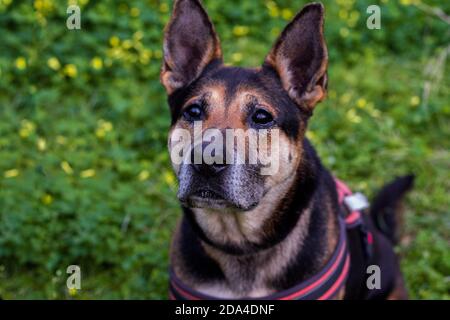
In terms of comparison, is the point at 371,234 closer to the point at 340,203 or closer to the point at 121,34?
the point at 340,203

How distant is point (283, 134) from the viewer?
375 centimetres

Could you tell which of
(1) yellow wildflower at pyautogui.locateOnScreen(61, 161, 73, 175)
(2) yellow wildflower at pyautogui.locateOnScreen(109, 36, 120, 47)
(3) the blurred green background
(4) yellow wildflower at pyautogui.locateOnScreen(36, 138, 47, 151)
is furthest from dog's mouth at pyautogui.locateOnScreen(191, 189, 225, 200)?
(2) yellow wildflower at pyautogui.locateOnScreen(109, 36, 120, 47)

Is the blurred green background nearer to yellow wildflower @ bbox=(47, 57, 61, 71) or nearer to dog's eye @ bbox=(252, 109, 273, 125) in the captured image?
yellow wildflower @ bbox=(47, 57, 61, 71)

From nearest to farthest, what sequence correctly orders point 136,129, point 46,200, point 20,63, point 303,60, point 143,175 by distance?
point 303,60 < point 46,200 < point 143,175 < point 136,129 < point 20,63

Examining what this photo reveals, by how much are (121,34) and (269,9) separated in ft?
5.32

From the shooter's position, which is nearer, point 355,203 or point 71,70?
point 355,203

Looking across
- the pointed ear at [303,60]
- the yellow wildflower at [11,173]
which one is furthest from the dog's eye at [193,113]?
the yellow wildflower at [11,173]

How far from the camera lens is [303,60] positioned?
3.88m

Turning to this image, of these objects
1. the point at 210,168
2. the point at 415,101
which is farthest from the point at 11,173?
the point at 415,101

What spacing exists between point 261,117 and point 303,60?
45 cm

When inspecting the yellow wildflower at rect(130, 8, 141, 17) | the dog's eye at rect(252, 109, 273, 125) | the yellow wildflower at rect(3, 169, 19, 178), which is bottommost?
the yellow wildflower at rect(3, 169, 19, 178)

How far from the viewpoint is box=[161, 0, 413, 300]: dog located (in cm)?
372

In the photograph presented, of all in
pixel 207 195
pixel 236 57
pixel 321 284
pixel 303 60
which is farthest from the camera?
pixel 236 57

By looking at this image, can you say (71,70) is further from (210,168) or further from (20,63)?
(210,168)
